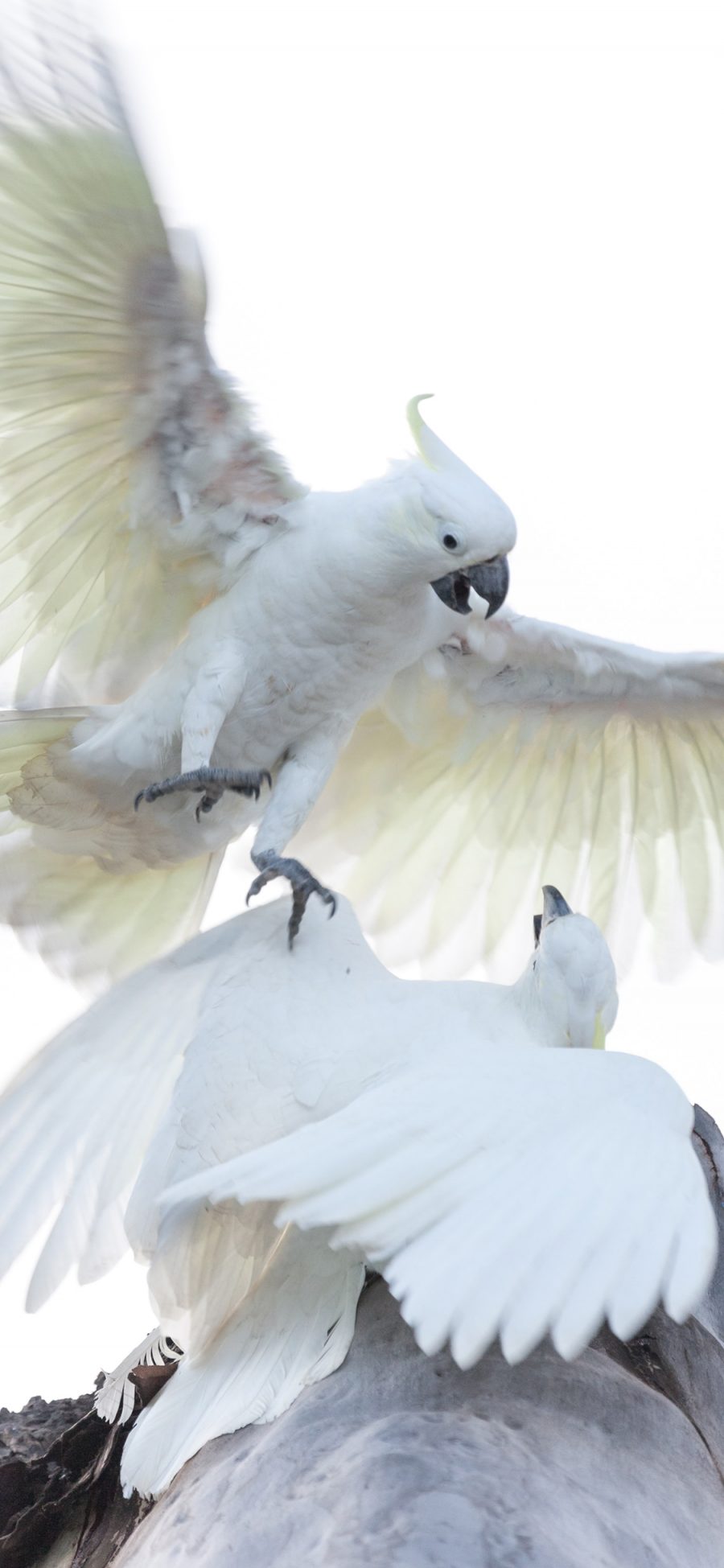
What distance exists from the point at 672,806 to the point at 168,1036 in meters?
1.72

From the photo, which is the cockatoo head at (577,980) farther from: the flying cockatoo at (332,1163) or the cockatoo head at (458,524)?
the cockatoo head at (458,524)

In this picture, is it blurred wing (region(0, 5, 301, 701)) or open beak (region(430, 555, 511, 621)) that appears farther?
open beak (region(430, 555, 511, 621))

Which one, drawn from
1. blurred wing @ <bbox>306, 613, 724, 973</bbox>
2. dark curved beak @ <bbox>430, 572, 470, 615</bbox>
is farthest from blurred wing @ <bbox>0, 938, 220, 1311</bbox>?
blurred wing @ <bbox>306, 613, 724, 973</bbox>

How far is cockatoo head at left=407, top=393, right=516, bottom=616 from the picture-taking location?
312 centimetres

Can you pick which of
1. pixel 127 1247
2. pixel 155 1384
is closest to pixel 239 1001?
pixel 127 1247

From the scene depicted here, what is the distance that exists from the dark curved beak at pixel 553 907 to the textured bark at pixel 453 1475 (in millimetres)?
772

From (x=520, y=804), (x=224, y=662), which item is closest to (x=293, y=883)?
(x=224, y=662)

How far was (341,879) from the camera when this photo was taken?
411 centimetres

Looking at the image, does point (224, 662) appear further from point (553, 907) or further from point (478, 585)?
point (553, 907)

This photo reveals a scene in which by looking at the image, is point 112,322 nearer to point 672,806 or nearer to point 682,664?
point 682,664

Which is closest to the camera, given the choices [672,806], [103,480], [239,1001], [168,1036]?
[239,1001]

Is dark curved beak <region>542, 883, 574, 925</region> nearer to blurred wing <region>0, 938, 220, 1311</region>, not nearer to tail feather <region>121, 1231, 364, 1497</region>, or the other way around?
blurred wing <region>0, 938, 220, 1311</region>

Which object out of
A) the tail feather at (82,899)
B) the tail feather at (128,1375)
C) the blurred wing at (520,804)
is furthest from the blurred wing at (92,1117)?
the blurred wing at (520,804)

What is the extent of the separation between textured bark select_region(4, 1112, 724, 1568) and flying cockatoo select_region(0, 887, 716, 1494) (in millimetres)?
113
